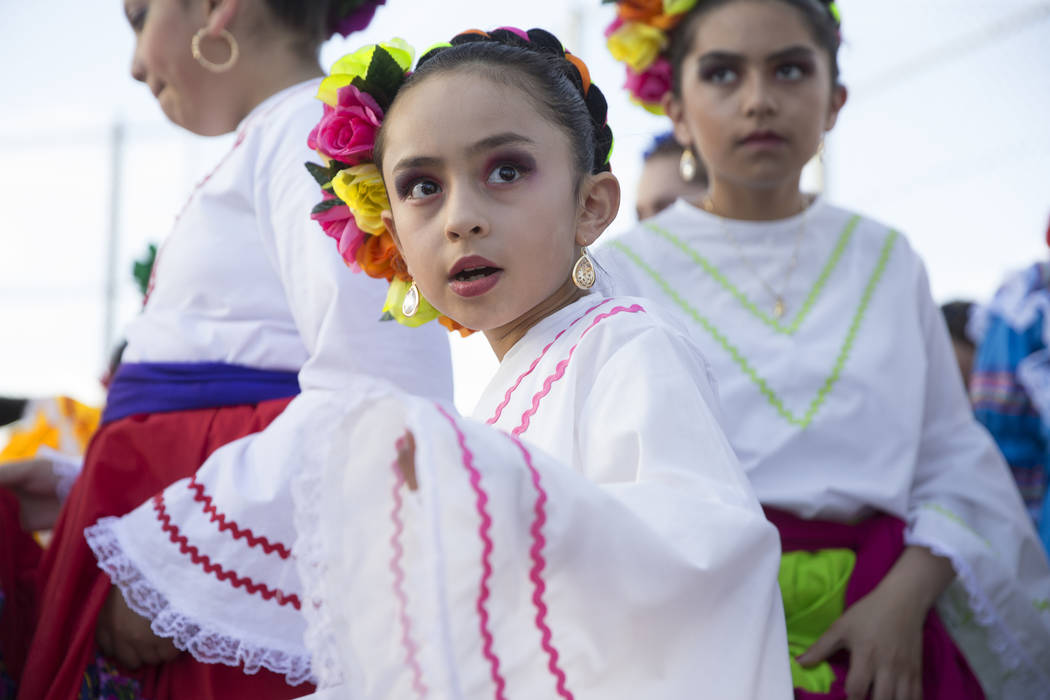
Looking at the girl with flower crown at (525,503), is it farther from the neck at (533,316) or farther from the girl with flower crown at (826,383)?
the girl with flower crown at (826,383)

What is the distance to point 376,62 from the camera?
5.45ft

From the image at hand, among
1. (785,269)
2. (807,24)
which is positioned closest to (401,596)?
(785,269)

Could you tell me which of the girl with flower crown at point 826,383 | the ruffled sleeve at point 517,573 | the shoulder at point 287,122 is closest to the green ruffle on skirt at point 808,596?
the girl with flower crown at point 826,383

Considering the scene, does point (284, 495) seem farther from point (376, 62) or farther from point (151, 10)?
point (151, 10)

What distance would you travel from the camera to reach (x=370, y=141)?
169cm

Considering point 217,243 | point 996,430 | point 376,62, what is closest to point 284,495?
point 217,243

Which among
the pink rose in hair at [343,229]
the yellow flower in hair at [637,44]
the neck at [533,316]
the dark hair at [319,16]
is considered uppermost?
the dark hair at [319,16]

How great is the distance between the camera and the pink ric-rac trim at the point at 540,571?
1.06 m

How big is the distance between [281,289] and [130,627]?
2.08 feet

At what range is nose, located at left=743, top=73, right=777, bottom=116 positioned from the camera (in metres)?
2.26

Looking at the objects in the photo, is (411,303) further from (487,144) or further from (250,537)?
(250,537)

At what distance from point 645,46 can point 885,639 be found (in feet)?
4.79

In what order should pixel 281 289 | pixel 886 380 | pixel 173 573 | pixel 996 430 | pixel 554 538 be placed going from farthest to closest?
pixel 996 430 → pixel 886 380 → pixel 281 289 → pixel 173 573 → pixel 554 538

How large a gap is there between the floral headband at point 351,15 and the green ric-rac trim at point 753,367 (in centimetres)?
74
